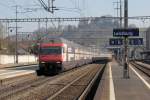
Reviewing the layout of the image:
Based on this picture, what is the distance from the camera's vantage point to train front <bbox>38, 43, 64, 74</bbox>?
40.8 metres

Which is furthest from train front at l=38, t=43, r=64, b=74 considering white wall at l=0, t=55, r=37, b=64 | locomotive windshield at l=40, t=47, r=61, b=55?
white wall at l=0, t=55, r=37, b=64

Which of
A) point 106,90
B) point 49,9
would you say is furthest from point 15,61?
point 106,90

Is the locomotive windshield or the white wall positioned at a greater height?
A: the locomotive windshield

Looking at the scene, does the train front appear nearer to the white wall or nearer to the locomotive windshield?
the locomotive windshield

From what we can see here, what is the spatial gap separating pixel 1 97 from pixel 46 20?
1936 inches

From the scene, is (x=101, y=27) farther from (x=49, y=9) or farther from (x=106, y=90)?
(x=106, y=90)

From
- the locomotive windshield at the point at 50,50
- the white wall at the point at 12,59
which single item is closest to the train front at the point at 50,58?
the locomotive windshield at the point at 50,50

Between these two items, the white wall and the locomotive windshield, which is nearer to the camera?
the locomotive windshield

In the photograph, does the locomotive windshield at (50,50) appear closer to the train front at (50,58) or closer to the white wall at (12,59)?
the train front at (50,58)

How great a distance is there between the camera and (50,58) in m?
41.2

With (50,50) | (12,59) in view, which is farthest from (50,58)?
(12,59)

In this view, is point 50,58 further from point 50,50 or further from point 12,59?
point 12,59

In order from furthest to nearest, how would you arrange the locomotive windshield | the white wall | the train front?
1. the white wall
2. the locomotive windshield
3. the train front

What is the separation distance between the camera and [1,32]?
4464 inches
